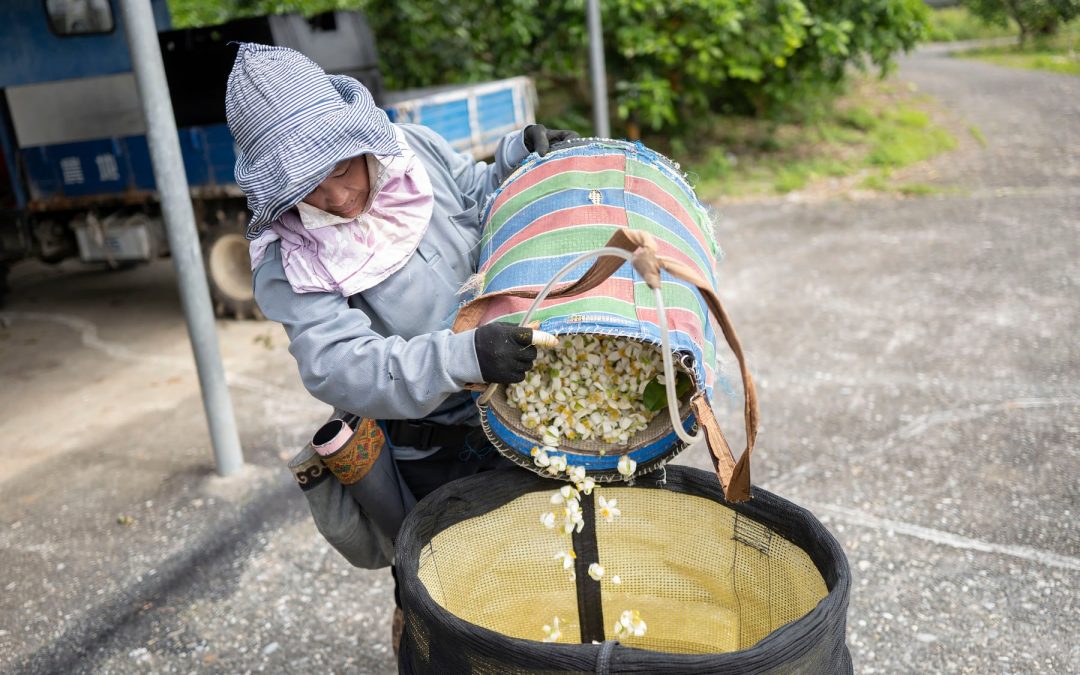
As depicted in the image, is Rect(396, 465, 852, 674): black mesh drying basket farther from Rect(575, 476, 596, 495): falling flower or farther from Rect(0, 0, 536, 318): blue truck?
Rect(0, 0, 536, 318): blue truck

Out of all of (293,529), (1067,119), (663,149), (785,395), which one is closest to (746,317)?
(785,395)

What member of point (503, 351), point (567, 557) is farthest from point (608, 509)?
point (503, 351)

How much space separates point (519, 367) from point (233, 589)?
216 cm

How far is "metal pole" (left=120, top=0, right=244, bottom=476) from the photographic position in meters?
3.58

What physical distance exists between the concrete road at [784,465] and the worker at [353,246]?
1.48m

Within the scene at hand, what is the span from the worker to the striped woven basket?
0.12 metres

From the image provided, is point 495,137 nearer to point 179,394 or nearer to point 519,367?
point 179,394

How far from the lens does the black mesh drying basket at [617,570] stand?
5.65 feet

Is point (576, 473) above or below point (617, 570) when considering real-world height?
above

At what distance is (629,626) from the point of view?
203 cm

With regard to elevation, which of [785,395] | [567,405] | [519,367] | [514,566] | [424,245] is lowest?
[785,395]

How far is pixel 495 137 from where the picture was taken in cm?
675

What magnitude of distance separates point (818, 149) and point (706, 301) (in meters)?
8.90

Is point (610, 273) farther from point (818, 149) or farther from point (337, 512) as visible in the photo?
point (818, 149)
